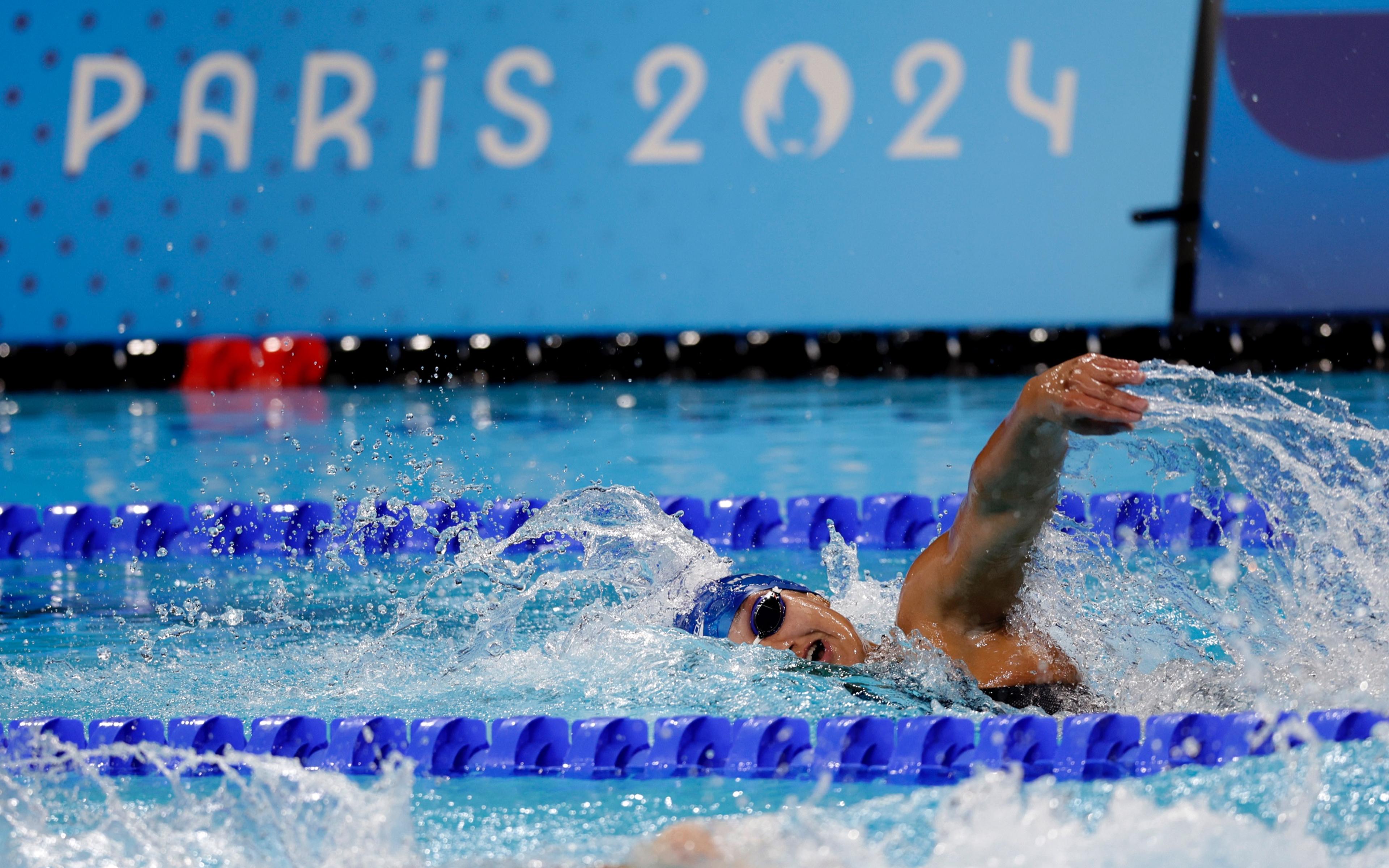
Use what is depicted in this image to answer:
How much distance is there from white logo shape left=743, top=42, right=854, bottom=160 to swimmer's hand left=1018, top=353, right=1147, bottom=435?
18.0ft

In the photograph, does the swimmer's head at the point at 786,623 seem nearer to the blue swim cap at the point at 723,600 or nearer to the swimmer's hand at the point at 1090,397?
the blue swim cap at the point at 723,600

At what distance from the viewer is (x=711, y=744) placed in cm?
220

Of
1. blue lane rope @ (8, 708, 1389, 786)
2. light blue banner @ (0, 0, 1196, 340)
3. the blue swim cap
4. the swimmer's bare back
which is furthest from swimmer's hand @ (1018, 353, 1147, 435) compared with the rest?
light blue banner @ (0, 0, 1196, 340)

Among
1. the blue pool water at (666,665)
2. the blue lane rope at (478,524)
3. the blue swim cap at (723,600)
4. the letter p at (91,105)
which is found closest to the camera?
the blue pool water at (666,665)

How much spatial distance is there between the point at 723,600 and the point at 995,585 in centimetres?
49

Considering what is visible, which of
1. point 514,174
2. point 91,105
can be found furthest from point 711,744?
point 91,105

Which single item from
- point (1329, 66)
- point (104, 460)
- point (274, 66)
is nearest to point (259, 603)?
point (104, 460)

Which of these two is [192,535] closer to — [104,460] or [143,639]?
[143,639]

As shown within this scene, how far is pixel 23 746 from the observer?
2.18 metres

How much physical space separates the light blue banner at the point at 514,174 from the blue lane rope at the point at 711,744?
201 inches

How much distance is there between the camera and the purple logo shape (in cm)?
672

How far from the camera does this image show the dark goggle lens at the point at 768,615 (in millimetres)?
2283

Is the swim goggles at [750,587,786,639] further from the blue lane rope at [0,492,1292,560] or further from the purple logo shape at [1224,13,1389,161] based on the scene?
the purple logo shape at [1224,13,1389,161]

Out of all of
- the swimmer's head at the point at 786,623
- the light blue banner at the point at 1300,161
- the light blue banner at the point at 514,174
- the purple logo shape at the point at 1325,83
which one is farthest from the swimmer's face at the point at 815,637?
the purple logo shape at the point at 1325,83
